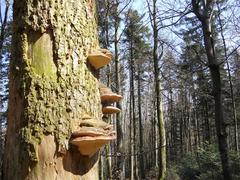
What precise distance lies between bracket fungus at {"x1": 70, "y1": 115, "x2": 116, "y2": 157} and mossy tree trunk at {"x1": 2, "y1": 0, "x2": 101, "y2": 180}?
4 centimetres

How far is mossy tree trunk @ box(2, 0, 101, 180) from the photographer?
161cm

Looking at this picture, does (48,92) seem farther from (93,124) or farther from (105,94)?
(105,94)

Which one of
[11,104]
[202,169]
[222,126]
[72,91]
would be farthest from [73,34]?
[202,169]

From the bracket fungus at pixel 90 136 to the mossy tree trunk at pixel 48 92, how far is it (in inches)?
1.4

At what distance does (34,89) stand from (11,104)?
7.1 inches

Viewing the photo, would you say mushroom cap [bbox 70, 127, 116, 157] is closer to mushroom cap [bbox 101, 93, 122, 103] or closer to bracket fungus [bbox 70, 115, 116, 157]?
bracket fungus [bbox 70, 115, 116, 157]

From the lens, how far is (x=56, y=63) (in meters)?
1.75

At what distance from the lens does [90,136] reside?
5.33 ft

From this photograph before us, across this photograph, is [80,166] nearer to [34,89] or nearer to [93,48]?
[34,89]

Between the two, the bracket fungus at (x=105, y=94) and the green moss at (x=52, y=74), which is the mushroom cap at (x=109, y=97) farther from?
the green moss at (x=52, y=74)

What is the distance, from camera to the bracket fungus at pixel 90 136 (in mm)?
1628

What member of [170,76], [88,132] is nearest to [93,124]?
[88,132]

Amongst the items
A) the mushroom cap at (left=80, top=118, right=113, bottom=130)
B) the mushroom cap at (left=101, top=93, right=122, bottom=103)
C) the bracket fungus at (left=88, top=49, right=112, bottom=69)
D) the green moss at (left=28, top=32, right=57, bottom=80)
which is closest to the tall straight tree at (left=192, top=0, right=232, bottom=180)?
the mushroom cap at (left=101, top=93, right=122, bottom=103)

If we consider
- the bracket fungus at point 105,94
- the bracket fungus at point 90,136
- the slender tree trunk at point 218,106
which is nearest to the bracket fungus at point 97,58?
the bracket fungus at point 105,94
